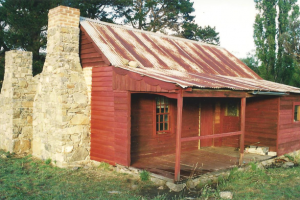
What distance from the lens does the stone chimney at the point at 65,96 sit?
946 cm

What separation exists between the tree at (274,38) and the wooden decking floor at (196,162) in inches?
476

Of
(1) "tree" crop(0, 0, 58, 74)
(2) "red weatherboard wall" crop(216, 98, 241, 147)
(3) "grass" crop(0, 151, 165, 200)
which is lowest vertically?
(3) "grass" crop(0, 151, 165, 200)

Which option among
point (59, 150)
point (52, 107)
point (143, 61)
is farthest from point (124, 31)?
point (59, 150)

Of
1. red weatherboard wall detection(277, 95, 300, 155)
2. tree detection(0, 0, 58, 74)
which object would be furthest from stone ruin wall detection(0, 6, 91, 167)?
tree detection(0, 0, 58, 74)

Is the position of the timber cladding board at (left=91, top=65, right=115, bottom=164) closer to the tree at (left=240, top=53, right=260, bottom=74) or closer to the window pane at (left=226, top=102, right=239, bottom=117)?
the window pane at (left=226, top=102, right=239, bottom=117)

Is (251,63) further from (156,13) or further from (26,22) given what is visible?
(26,22)

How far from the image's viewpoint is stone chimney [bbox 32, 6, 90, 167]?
946 cm

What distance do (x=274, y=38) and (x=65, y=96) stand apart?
17.3 m

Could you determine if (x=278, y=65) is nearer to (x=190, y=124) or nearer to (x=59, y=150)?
(x=190, y=124)

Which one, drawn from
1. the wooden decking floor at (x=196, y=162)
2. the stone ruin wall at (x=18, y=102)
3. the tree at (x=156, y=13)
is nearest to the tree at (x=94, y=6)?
the tree at (x=156, y=13)

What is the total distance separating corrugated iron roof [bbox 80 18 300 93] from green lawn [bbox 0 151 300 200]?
2506 mm

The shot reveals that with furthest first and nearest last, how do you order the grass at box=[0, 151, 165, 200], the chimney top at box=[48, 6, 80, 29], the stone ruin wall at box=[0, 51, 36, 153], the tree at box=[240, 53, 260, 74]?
the tree at box=[240, 53, 260, 74] < the stone ruin wall at box=[0, 51, 36, 153] < the chimney top at box=[48, 6, 80, 29] < the grass at box=[0, 151, 165, 200]

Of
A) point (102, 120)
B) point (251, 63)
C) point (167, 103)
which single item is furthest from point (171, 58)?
point (251, 63)

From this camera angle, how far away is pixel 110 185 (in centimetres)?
785
